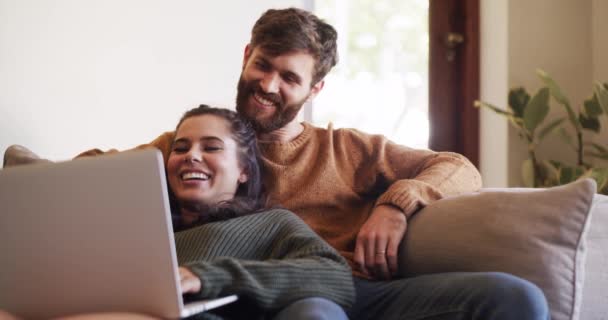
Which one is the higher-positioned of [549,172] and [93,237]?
[93,237]

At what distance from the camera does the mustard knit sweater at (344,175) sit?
1.61 metres

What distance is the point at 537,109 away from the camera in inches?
105

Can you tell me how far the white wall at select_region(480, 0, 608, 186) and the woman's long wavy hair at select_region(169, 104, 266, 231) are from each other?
150cm

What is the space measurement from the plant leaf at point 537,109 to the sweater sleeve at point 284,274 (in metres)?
1.54

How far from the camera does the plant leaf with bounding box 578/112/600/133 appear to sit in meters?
2.69

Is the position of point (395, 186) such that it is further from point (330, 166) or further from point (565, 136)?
point (565, 136)

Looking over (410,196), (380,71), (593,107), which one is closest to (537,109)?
(593,107)

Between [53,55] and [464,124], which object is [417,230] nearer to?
[53,55]

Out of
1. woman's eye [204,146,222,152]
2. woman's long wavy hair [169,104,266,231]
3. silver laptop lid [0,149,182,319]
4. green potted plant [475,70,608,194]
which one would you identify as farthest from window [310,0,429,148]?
silver laptop lid [0,149,182,319]

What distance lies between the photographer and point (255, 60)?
1752mm

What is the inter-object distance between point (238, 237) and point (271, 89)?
49 centimetres

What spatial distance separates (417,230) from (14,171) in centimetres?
74

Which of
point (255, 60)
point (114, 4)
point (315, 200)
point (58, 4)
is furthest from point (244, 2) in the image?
point (315, 200)

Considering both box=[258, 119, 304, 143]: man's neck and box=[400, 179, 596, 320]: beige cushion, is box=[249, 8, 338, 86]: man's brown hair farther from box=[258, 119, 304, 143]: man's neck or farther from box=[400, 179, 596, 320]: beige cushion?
box=[400, 179, 596, 320]: beige cushion
